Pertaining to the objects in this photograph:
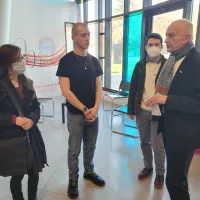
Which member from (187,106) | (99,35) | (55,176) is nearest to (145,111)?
(187,106)

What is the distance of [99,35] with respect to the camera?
598 centimetres

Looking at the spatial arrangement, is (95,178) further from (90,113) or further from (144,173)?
(90,113)

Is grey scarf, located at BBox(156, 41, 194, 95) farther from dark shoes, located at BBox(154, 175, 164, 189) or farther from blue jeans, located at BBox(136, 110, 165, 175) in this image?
dark shoes, located at BBox(154, 175, 164, 189)

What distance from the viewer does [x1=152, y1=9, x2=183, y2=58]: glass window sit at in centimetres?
376

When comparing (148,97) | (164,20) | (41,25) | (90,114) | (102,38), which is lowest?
(90,114)

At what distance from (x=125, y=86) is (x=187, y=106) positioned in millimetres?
3296

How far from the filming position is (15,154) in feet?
4.74

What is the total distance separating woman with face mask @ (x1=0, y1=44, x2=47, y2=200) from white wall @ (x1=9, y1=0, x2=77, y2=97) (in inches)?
162

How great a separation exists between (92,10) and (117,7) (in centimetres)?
113

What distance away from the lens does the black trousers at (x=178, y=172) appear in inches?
51.9

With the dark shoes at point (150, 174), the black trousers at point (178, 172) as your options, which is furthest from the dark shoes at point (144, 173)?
the black trousers at point (178, 172)

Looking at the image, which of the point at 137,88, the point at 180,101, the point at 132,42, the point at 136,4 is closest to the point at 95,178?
the point at 137,88

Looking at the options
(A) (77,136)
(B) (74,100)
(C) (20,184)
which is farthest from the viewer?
(A) (77,136)

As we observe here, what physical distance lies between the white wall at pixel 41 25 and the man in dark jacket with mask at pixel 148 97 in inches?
161
